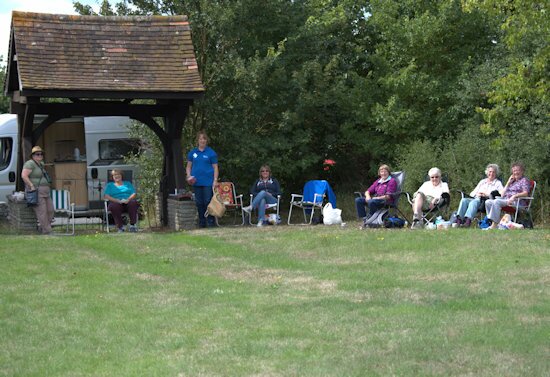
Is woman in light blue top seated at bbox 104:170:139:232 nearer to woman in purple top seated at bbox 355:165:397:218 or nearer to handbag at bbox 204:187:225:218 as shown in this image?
handbag at bbox 204:187:225:218

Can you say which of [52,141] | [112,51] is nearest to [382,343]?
[112,51]

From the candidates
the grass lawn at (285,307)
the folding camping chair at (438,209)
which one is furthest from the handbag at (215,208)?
the folding camping chair at (438,209)

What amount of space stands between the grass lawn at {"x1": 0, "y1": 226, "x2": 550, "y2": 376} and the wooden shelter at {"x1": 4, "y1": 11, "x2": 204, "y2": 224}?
3.63 m

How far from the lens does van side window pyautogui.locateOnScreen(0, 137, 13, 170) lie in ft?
64.8

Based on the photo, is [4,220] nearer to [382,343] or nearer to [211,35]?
[211,35]

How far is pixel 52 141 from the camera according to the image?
20.2 metres

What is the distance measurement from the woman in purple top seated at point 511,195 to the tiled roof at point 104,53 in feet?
17.2

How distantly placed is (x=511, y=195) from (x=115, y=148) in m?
9.68

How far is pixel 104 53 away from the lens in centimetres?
1609

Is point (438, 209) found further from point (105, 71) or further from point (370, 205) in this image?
point (105, 71)

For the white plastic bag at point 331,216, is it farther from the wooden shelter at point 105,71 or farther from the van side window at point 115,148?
the van side window at point 115,148

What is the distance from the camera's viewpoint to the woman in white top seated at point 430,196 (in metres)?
14.4

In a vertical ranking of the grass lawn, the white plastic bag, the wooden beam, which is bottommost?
the grass lawn

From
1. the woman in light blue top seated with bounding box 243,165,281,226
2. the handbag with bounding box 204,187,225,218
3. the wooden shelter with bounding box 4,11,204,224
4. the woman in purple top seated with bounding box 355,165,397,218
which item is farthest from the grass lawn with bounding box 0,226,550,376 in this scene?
the wooden shelter with bounding box 4,11,204,224
